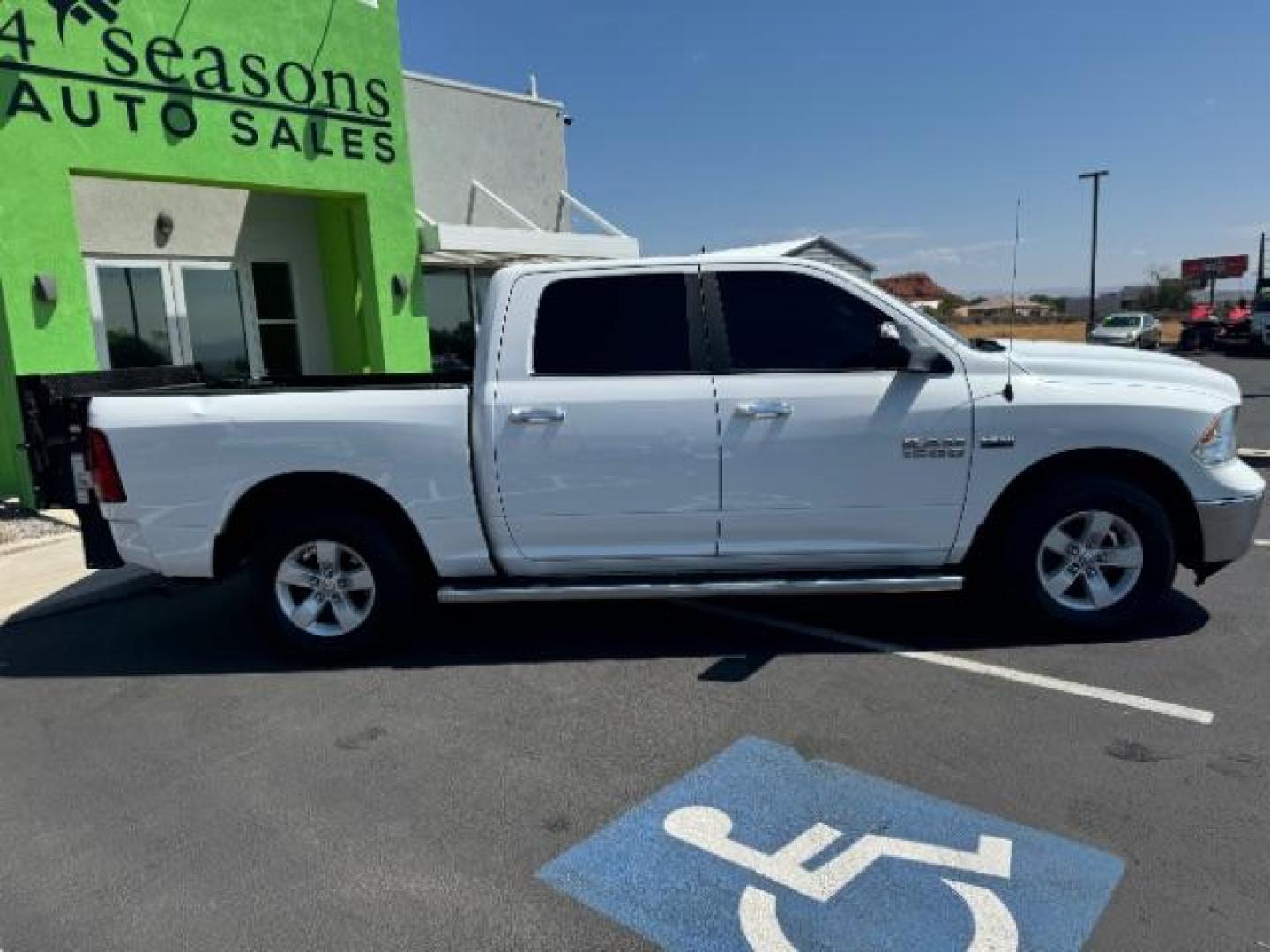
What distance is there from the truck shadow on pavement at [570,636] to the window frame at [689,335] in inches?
Answer: 57.2

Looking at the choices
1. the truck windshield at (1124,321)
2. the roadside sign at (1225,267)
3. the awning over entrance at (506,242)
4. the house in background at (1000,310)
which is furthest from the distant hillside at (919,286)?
the awning over entrance at (506,242)

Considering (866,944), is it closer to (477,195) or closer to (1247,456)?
(1247,456)

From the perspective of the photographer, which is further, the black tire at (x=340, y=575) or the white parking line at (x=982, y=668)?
the black tire at (x=340, y=575)

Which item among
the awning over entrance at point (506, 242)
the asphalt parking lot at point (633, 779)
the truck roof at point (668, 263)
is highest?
the awning over entrance at point (506, 242)

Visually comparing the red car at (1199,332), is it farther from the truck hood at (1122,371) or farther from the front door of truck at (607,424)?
the front door of truck at (607,424)

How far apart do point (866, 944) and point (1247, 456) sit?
8383 mm

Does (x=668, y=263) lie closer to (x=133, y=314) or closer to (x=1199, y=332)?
(x=133, y=314)

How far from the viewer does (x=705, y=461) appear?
4359 millimetres

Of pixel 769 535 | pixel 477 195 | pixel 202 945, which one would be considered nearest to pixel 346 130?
pixel 477 195

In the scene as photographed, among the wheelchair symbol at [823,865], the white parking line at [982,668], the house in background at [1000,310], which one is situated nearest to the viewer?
the wheelchair symbol at [823,865]

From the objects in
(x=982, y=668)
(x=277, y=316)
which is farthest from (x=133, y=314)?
(x=982, y=668)

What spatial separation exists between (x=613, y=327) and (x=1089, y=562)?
2.73m

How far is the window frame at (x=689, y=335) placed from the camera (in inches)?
175

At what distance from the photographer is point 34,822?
10.7 feet
